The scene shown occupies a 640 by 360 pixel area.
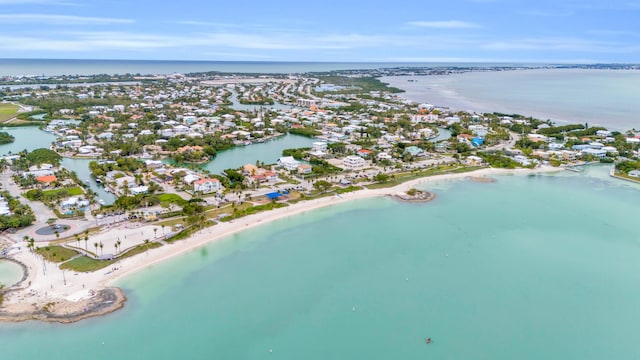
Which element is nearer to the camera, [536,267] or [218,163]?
[536,267]

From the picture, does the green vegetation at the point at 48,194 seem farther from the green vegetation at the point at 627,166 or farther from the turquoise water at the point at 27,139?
the green vegetation at the point at 627,166

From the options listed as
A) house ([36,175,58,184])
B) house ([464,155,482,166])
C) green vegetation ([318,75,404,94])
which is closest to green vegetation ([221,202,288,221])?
house ([36,175,58,184])

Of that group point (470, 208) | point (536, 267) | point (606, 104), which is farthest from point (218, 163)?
point (606, 104)

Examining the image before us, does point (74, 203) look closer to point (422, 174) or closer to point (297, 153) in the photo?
point (297, 153)

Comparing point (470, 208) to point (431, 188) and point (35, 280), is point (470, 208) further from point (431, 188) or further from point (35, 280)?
point (35, 280)

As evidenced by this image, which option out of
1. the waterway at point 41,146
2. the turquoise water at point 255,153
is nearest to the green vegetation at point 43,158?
the waterway at point 41,146

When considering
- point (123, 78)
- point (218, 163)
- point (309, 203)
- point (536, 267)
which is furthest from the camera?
point (123, 78)
